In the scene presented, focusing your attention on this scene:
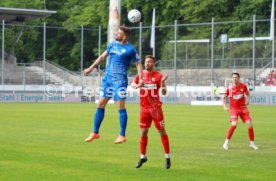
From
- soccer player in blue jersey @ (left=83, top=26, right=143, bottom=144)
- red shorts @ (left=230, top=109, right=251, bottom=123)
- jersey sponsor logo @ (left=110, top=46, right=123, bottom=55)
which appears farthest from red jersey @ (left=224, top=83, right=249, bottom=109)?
jersey sponsor logo @ (left=110, top=46, right=123, bottom=55)

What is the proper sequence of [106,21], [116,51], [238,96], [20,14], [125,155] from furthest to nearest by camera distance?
[106,21]
[20,14]
[238,96]
[125,155]
[116,51]

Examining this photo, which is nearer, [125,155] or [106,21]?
[125,155]

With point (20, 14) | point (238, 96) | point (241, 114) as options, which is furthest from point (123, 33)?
point (20, 14)

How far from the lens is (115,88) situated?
15805mm

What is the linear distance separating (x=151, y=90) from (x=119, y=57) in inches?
73.8

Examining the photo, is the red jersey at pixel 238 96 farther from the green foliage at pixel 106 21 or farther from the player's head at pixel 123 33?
the green foliage at pixel 106 21

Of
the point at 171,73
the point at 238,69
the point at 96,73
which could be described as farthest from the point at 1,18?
the point at 238,69

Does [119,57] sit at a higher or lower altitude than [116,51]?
lower

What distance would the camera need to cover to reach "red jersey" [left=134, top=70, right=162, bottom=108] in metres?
14.1

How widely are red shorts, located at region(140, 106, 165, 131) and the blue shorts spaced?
1.61 meters

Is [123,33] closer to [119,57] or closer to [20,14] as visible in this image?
[119,57]

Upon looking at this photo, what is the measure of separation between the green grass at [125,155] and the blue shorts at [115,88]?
135cm

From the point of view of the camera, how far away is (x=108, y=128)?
26219mm

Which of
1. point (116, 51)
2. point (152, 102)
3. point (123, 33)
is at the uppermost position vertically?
point (123, 33)
